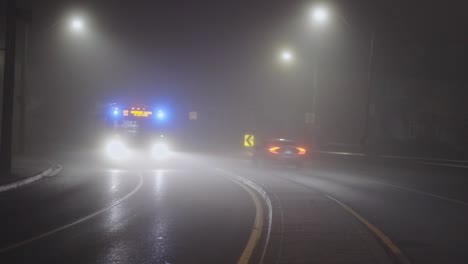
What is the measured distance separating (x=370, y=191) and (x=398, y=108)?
39.3m

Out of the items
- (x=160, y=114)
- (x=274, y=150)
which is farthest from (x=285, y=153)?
(x=160, y=114)

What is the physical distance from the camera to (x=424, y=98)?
184ft

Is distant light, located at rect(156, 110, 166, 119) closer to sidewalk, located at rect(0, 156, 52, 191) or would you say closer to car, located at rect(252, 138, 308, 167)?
car, located at rect(252, 138, 308, 167)

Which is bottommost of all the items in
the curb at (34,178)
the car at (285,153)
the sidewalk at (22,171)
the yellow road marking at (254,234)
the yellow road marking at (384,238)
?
the curb at (34,178)

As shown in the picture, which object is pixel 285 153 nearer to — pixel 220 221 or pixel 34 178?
pixel 34 178

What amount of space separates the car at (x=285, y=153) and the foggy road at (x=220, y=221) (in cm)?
643

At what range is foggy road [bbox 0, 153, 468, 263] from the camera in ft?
29.9

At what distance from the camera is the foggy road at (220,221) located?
359 inches

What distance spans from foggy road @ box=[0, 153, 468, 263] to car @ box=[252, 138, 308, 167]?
6.43 m

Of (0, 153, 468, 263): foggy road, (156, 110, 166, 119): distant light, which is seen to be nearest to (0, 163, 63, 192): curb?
(0, 153, 468, 263): foggy road

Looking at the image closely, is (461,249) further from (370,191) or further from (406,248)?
(370,191)

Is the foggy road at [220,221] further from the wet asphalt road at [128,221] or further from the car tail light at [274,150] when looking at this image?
the car tail light at [274,150]

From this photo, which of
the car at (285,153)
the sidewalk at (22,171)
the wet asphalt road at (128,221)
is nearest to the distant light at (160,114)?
the car at (285,153)

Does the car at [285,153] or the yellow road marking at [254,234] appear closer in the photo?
the yellow road marking at [254,234]
